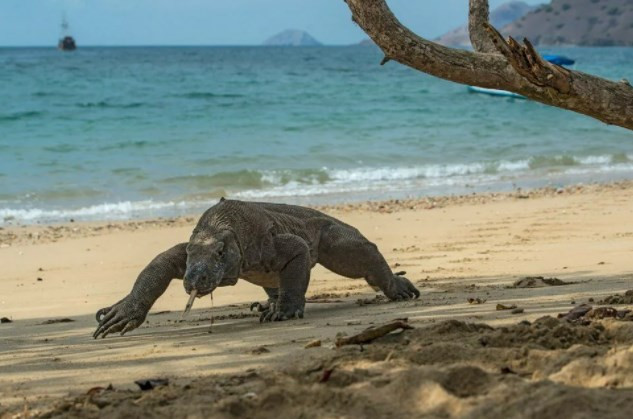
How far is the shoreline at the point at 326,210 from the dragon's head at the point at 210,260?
6656mm

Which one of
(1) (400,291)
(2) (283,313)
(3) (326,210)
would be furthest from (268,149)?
(2) (283,313)

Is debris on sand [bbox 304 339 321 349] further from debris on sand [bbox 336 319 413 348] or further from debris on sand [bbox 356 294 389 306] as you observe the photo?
debris on sand [bbox 356 294 389 306]

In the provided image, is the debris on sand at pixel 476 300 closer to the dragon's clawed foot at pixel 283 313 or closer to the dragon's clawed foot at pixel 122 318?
the dragon's clawed foot at pixel 283 313

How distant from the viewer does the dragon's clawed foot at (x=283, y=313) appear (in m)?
7.04

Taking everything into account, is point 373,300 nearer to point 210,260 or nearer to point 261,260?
point 261,260

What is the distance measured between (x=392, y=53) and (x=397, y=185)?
13.0m

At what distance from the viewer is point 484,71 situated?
20.9 ft

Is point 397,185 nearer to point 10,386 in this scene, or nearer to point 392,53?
point 392,53

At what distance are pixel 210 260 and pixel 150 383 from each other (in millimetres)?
1924

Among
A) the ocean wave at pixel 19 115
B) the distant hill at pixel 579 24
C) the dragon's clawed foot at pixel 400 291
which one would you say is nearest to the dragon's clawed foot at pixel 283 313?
the dragon's clawed foot at pixel 400 291

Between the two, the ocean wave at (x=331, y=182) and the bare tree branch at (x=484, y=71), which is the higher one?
the bare tree branch at (x=484, y=71)

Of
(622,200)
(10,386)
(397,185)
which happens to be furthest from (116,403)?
(397,185)

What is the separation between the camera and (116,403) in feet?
14.3

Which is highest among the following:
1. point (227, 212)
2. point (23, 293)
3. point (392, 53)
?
point (392, 53)
